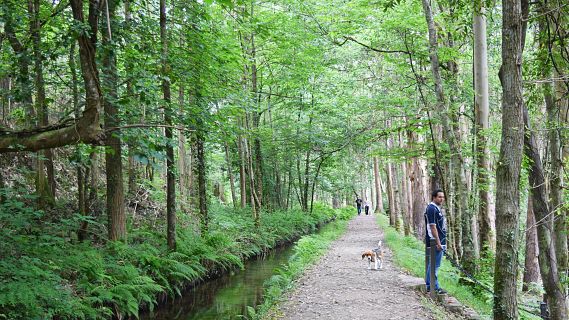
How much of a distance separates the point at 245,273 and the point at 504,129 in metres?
11.9

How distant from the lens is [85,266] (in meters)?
8.84

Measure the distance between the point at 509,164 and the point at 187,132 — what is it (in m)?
7.62

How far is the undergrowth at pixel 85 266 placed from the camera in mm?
6902

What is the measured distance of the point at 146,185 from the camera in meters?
16.2

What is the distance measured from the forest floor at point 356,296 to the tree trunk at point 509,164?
6.04ft

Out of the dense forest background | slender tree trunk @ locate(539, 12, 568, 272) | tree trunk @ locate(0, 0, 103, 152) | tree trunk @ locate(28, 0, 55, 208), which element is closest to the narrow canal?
the dense forest background

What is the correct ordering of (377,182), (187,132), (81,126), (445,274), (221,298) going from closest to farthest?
(81,126), (187,132), (445,274), (221,298), (377,182)

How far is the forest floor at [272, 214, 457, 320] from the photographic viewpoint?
748 centimetres

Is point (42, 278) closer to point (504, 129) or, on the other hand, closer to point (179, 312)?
point (179, 312)

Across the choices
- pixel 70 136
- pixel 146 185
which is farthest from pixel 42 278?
pixel 146 185

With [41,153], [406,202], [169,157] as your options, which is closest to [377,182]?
[406,202]

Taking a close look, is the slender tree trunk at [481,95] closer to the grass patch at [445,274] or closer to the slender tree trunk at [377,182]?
the grass patch at [445,274]

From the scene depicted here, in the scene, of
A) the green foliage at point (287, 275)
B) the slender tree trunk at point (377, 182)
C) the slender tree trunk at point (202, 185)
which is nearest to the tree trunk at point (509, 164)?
the green foliage at point (287, 275)

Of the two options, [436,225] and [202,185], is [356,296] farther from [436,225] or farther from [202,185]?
[202,185]
